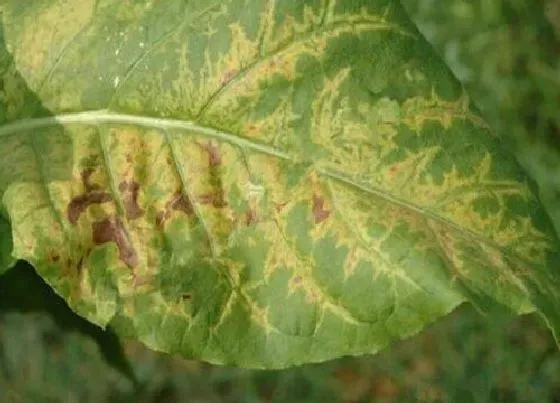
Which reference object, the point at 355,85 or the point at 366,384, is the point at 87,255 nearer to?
the point at 355,85

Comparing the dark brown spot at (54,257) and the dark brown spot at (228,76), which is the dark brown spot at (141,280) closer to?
the dark brown spot at (54,257)

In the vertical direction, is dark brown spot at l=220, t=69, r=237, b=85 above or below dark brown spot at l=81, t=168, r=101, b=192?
above

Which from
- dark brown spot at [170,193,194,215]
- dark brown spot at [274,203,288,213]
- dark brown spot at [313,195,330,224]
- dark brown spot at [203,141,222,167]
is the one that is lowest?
dark brown spot at [313,195,330,224]

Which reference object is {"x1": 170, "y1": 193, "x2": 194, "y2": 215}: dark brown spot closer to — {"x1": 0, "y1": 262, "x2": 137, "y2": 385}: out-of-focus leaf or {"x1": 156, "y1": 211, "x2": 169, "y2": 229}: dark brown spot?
{"x1": 156, "y1": 211, "x2": 169, "y2": 229}: dark brown spot

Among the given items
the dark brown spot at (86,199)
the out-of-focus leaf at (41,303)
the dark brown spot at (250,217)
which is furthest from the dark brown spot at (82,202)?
the out-of-focus leaf at (41,303)

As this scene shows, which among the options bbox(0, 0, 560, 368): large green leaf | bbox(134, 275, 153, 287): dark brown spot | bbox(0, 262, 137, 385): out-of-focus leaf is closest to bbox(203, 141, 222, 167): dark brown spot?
bbox(0, 0, 560, 368): large green leaf

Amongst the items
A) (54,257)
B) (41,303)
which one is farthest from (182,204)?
(41,303)
